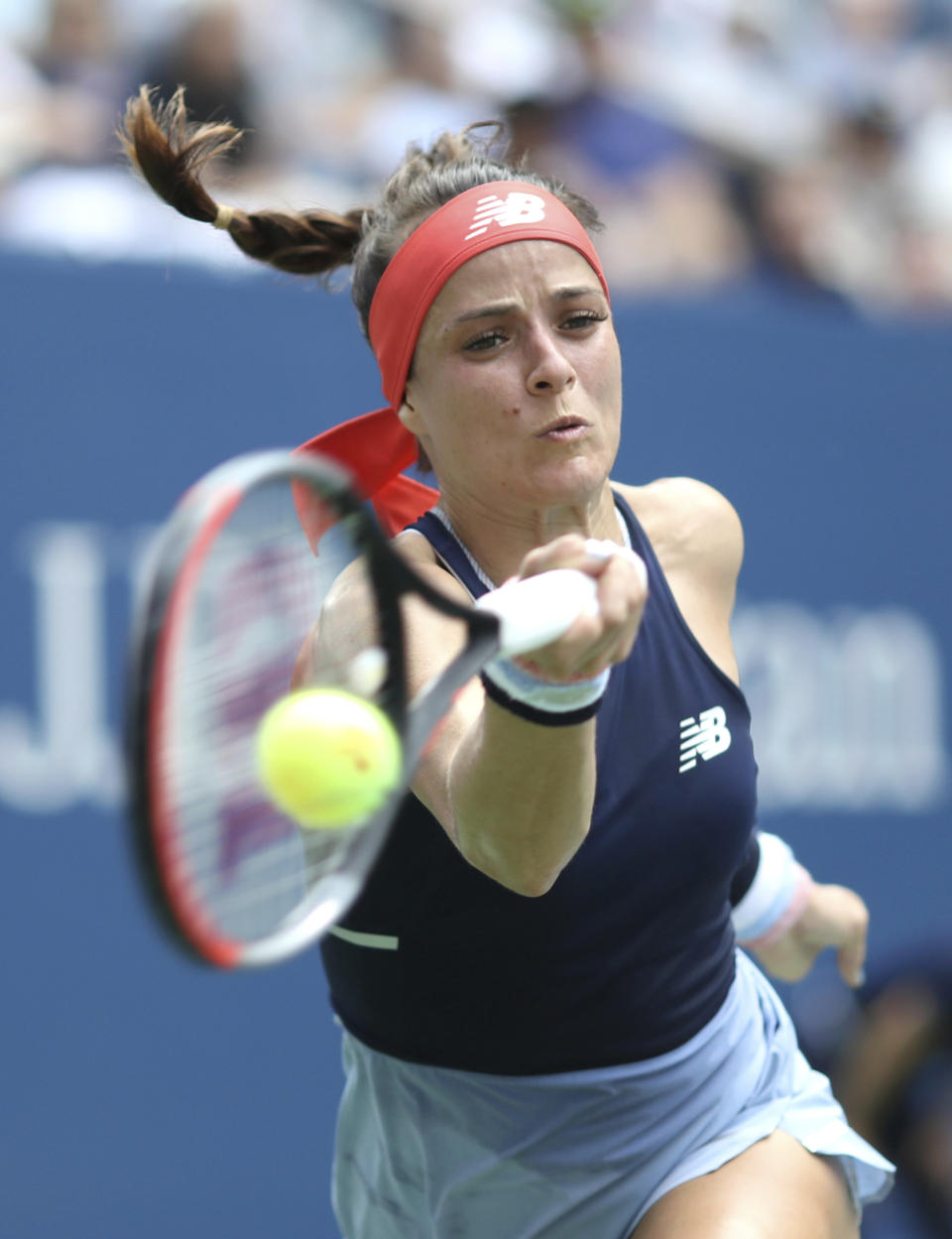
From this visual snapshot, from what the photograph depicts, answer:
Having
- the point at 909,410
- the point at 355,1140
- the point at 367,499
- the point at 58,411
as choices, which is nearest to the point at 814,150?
the point at 909,410

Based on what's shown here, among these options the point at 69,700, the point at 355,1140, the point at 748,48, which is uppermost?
the point at 748,48

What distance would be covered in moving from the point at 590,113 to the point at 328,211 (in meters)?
2.73

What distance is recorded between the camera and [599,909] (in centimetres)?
183

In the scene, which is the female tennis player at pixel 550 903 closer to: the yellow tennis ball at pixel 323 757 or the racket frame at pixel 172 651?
the racket frame at pixel 172 651

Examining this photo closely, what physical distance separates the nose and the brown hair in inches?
11.7

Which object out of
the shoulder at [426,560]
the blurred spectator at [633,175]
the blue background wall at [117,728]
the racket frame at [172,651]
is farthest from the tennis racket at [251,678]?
the blurred spectator at [633,175]

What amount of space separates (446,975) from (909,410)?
3.04 m

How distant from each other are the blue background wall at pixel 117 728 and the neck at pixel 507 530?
1505 mm

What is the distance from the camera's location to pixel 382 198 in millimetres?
2078

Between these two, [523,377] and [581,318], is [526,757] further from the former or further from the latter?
[581,318]

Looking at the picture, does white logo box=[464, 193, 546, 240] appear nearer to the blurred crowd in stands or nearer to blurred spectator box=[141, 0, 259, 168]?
the blurred crowd in stands

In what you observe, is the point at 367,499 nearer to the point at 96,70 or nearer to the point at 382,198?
the point at 382,198

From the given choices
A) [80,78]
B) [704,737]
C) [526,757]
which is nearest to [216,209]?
[704,737]

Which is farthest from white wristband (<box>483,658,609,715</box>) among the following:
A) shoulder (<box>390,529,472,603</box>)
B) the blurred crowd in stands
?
the blurred crowd in stands
